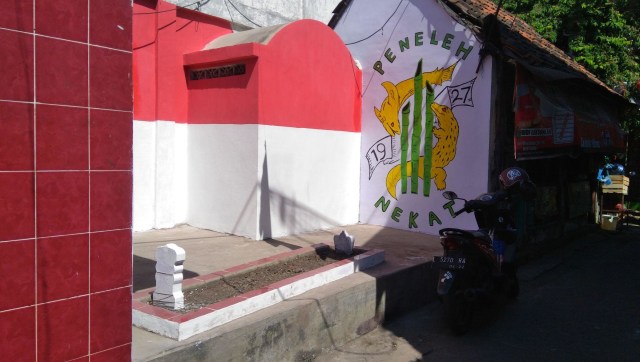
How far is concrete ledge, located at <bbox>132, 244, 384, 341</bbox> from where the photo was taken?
3797 millimetres

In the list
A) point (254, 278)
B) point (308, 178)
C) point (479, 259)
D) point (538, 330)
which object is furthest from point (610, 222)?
point (254, 278)

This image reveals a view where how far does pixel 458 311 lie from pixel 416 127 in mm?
4250

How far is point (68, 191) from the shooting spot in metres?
2.93

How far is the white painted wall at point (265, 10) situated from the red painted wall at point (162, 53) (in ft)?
1.01

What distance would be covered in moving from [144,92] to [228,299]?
15.5ft

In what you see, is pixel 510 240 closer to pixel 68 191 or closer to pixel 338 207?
pixel 338 207

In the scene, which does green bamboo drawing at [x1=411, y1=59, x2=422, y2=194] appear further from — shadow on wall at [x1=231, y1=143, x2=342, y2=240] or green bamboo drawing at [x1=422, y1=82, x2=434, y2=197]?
shadow on wall at [x1=231, y1=143, x2=342, y2=240]

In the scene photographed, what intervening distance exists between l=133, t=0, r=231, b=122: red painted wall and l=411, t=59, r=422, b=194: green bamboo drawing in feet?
12.0

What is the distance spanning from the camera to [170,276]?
13.7 feet

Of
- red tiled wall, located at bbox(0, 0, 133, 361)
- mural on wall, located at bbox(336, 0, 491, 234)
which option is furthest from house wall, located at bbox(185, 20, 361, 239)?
red tiled wall, located at bbox(0, 0, 133, 361)

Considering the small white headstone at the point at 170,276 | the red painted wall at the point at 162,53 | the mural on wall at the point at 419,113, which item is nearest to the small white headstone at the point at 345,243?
the small white headstone at the point at 170,276

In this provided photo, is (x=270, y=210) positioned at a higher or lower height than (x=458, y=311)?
higher

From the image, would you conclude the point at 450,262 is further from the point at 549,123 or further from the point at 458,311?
the point at 549,123

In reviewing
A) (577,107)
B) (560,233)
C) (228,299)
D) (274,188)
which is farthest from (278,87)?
(560,233)
